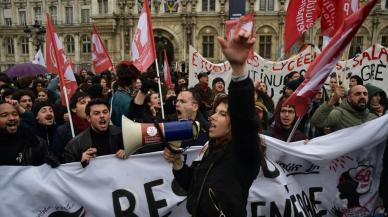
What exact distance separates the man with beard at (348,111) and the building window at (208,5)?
2814 centimetres

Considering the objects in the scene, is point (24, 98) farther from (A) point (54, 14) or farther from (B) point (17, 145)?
(A) point (54, 14)

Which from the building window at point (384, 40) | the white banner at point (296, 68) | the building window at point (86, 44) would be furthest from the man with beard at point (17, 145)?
the building window at point (86, 44)

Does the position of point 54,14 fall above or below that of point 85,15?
above

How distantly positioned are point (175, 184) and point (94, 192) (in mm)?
745

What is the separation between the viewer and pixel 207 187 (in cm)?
194

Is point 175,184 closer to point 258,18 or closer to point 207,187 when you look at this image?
point 207,187

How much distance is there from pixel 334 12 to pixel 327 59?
7.27 ft

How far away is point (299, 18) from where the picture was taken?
5.21m

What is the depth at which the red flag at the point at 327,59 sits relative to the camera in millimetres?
2369

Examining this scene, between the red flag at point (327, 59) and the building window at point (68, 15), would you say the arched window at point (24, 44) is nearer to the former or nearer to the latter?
the building window at point (68, 15)

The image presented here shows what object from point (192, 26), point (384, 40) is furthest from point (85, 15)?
point (384, 40)

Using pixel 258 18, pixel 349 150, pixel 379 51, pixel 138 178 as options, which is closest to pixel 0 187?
pixel 138 178

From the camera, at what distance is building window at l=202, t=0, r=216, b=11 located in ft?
101

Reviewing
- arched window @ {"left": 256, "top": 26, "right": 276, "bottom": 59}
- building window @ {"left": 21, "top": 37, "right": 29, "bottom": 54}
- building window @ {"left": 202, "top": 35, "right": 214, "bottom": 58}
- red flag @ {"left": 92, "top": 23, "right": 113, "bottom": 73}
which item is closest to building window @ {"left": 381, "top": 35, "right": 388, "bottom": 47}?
arched window @ {"left": 256, "top": 26, "right": 276, "bottom": 59}
